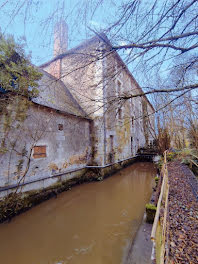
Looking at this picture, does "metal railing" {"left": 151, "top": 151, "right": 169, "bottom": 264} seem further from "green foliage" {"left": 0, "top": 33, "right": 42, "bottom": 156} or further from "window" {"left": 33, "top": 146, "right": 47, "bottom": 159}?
"window" {"left": 33, "top": 146, "right": 47, "bottom": 159}

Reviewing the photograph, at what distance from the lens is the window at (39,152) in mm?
4552

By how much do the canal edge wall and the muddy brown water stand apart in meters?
0.23

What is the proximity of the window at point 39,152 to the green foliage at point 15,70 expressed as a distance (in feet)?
6.13

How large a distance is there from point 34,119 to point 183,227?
4.85m

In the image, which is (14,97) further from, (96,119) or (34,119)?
(96,119)

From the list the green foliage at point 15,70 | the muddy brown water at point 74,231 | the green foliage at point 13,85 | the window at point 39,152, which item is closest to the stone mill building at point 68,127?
the window at point 39,152

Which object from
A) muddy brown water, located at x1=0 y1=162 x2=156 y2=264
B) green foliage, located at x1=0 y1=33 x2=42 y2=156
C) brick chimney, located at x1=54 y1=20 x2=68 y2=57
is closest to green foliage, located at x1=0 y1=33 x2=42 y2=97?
green foliage, located at x1=0 y1=33 x2=42 y2=156

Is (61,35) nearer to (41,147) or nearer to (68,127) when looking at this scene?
(41,147)

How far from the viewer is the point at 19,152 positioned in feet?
13.1

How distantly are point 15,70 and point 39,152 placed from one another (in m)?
2.73

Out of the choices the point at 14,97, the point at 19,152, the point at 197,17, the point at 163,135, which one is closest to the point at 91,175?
the point at 19,152

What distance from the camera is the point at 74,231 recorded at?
297 cm

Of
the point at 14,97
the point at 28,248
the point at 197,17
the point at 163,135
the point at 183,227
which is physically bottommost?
the point at 28,248

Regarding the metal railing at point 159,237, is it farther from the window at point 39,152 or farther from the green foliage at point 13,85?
the window at point 39,152
